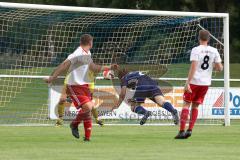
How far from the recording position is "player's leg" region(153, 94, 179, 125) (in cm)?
2103

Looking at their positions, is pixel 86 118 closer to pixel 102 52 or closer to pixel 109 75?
pixel 109 75

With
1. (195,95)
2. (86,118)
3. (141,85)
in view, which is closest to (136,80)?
(141,85)

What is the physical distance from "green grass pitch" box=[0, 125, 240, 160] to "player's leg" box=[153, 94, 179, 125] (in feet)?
3.16

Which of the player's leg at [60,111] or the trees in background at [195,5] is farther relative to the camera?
the trees in background at [195,5]

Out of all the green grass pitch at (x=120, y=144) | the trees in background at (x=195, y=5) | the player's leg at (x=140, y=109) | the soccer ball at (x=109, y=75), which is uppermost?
the trees in background at (x=195, y=5)

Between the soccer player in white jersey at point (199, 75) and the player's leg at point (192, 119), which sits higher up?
the soccer player in white jersey at point (199, 75)

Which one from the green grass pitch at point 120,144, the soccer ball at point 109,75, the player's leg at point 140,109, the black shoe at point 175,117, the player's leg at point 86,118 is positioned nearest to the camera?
the green grass pitch at point 120,144

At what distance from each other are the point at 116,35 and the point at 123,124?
236 centimetres

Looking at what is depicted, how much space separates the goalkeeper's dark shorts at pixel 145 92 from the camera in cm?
2175

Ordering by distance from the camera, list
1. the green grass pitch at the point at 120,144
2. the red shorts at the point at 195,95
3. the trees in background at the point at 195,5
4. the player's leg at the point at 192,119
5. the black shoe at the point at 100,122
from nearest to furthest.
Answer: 1. the green grass pitch at the point at 120,144
2. the player's leg at the point at 192,119
3. the red shorts at the point at 195,95
4. the black shoe at the point at 100,122
5. the trees in background at the point at 195,5

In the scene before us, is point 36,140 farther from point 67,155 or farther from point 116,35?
point 116,35

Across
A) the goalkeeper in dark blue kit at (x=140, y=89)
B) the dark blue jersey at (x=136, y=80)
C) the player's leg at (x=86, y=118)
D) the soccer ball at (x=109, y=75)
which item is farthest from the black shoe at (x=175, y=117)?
the player's leg at (x=86, y=118)

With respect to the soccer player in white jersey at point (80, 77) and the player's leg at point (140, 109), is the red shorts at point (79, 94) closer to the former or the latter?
the soccer player in white jersey at point (80, 77)

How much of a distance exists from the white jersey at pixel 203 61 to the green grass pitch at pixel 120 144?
43.1 inches
